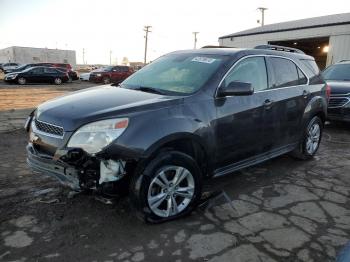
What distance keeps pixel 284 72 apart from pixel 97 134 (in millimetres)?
3157

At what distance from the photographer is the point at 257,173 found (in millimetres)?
5398

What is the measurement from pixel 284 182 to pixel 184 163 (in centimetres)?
207

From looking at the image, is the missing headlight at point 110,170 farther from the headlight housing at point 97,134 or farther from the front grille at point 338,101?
the front grille at point 338,101

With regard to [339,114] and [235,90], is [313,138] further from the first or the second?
[339,114]

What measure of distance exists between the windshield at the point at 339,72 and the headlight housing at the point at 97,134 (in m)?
8.23

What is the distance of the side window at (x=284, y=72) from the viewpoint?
197 inches

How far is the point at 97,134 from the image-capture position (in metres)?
3.25

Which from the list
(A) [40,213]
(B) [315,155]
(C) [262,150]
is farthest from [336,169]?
(A) [40,213]

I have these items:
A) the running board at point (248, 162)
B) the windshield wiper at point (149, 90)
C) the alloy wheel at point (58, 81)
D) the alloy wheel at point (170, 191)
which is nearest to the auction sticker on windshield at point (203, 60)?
the windshield wiper at point (149, 90)

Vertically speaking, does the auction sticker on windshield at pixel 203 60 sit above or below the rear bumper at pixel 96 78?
above

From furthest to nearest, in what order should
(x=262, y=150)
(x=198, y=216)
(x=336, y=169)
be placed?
(x=336, y=169), (x=262, y=150), (x=198, y=216)

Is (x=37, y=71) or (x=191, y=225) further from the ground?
(x=37, y=71)

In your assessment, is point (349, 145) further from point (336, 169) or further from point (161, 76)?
point (161, 76)

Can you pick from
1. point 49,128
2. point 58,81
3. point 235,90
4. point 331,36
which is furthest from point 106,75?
point 49,128
